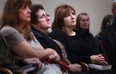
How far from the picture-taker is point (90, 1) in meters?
4.99

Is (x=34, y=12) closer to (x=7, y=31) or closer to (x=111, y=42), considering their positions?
(x=7, y=31)

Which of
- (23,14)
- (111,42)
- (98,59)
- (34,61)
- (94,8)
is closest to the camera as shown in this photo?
(34,61)

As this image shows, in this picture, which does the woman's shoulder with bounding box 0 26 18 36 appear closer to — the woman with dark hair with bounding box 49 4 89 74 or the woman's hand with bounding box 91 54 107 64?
the woman with dark hair with bounding box 49 4 89 74

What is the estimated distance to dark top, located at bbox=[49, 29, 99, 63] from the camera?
124 inches

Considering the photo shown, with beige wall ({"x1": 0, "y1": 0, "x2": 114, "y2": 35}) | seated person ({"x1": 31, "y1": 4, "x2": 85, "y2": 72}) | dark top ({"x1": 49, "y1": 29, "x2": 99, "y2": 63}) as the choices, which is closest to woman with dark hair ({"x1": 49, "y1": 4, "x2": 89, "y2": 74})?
dark top ({"x1": 49, "y1": 29, "x2": 99, "y2": 63})

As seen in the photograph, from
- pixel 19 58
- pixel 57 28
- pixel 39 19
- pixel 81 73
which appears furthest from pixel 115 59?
pixel 19 58

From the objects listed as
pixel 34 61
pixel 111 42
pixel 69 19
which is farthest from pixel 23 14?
pixel 111 42

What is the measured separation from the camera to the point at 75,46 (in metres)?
3.20

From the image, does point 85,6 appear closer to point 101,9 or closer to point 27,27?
point 101,9

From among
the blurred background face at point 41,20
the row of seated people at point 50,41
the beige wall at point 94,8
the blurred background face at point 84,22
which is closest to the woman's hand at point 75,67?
the row of seated people at point 50,41

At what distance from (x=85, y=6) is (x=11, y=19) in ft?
8.86

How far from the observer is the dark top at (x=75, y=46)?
124 inches

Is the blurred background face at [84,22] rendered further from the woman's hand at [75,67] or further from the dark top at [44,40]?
the dark top at [44,40]

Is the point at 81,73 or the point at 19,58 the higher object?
the point at 19,58
